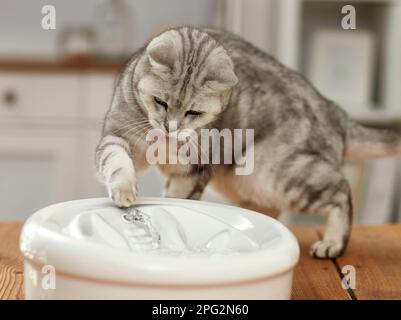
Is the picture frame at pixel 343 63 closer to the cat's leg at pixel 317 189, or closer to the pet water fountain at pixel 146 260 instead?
the cat's leg at pixel 317 189

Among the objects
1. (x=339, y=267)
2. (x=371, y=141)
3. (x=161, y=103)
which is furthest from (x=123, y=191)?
(x=371, y=141)

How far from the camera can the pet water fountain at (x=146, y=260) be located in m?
0.67

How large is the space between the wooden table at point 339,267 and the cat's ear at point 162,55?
38 centimetres

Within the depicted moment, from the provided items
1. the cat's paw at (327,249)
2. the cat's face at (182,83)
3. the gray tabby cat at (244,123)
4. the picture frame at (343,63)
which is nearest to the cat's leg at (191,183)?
the gray tabby cat at (244,123)

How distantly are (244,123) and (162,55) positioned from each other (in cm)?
26

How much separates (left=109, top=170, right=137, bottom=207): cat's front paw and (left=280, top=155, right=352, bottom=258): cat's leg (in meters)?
0.37

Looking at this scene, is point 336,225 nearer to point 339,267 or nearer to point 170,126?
point 339,267

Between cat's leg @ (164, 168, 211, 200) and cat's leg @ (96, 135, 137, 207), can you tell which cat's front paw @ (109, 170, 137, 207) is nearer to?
cat's leg @ (96, 135, 137, 207)

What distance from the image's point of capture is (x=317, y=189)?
125cm

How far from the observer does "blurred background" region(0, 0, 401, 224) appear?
7.91ft

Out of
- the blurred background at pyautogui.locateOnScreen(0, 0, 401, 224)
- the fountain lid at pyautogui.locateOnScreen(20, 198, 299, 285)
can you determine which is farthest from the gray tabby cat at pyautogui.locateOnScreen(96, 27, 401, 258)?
the blurred background at pyautogui.locateOnScreen(0, 0, 401, 224)

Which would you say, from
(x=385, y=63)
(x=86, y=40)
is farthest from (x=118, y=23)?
(x=385, y=63)

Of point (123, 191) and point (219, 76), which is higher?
point (219, 76)
